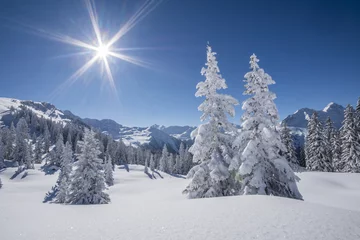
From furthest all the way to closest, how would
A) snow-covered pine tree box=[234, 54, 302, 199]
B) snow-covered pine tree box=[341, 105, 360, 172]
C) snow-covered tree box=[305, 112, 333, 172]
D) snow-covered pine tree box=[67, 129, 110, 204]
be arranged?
snow-covered tree box=[305, 112, 333, 172]
snow-covered pine tree box=[341, 105, 360, 172]
snow-covered pine tree box=[67, 129, 110, 204]
snow-covered pine tree box=[234, 54, 302, 199]

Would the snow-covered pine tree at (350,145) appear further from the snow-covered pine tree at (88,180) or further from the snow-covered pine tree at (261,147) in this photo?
the snow-covered pine tree at (88,180)

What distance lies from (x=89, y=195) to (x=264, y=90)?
68.5 ft

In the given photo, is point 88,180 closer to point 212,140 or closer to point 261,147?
point 212,140

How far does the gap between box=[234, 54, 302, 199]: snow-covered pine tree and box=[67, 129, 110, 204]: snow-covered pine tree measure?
1589 cm

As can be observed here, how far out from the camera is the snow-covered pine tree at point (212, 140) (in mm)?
18000

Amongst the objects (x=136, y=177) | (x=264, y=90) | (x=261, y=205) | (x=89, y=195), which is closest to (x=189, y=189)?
(x=261, y=205)

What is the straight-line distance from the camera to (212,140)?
19047 mm

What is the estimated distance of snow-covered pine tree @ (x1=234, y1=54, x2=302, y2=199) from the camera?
16.2m

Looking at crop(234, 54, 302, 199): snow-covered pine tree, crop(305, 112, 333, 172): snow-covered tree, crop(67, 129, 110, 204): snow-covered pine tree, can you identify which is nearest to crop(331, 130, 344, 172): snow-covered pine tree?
crop(305, 112, 333, 172): snow-covered tree

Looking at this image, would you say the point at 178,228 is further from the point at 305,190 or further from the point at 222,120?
the point at 305,190

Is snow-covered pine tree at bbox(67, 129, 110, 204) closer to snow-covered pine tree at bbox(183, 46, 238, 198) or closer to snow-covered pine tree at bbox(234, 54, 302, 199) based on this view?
snow-covered pine tree at bbox(183, 46, 238, 198)

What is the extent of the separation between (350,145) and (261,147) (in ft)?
106

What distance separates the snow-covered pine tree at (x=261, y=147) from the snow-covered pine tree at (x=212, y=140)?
1.56 meters

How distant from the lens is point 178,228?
7.92m
